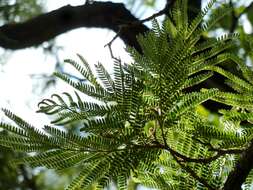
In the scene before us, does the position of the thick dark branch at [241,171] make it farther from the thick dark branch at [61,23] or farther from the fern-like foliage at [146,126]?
the thick dark branch at [61,23]

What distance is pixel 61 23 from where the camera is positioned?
303cm

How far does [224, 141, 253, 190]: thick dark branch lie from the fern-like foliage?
74 mm

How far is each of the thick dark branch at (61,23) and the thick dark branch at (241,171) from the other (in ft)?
6.36

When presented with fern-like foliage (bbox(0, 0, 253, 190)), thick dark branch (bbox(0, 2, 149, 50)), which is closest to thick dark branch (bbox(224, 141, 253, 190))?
fern-like foliage (bbox(0, 0, 253, 190))

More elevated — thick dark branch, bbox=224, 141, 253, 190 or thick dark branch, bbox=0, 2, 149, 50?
thick dark branch, bbox=0, 2, 149, 50

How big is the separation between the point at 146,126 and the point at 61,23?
1937mm

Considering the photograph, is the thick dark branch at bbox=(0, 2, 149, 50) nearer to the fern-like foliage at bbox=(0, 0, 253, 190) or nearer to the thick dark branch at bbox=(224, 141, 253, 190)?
the fern-like foliage at bbox=(0, 0, 253, 190)

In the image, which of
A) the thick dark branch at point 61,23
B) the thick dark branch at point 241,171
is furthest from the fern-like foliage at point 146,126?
the thick dark branch at point 61,23

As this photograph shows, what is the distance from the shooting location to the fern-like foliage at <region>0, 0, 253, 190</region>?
1.10 meters

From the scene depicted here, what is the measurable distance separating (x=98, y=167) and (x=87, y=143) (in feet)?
0.23

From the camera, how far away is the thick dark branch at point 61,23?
294cm

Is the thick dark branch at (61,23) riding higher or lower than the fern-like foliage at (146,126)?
higher

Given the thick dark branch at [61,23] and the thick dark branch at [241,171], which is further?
the thick dark branch at [61,23]

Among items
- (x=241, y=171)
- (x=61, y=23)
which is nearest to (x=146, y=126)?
(x=241, y=171)
